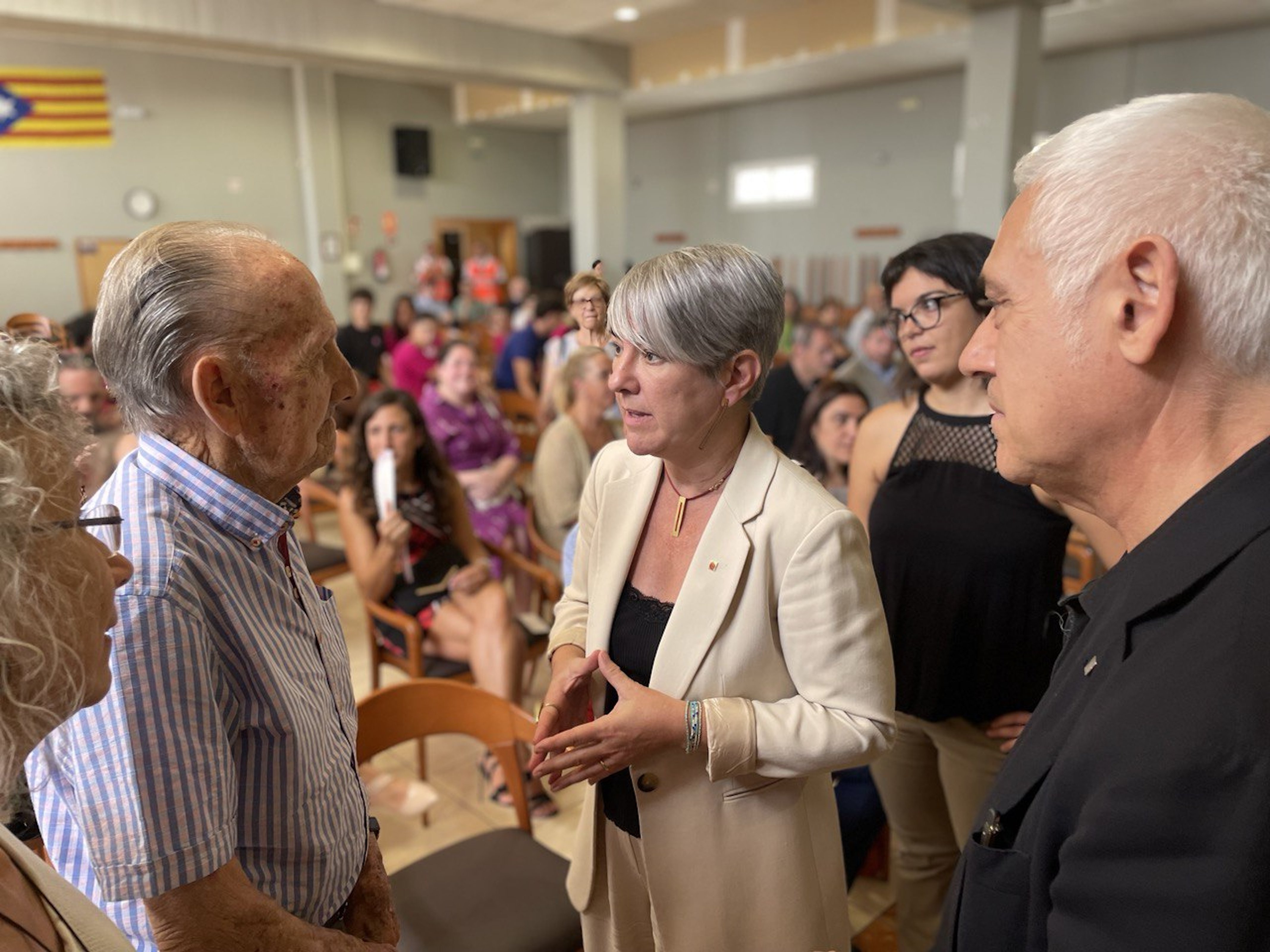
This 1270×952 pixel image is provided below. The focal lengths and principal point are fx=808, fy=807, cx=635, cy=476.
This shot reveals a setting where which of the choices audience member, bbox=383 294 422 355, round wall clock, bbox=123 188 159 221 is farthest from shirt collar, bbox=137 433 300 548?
round wall clock, bbox=123 188 159 221

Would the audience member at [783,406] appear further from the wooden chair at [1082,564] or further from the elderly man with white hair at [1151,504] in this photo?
the elderly man with white hair at [1151,504]

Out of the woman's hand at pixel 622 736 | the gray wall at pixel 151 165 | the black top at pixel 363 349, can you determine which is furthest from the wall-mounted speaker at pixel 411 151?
the woman's hand at pixel 622 736

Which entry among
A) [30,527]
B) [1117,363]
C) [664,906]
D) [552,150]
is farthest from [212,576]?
[552,150]

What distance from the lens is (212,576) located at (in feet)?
3.18

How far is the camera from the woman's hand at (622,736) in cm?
117

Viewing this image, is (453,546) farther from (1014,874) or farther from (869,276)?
(869,276)

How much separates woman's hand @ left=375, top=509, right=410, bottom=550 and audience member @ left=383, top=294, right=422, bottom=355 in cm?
608

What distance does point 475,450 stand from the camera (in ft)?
13.6

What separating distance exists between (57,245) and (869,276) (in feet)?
33.2

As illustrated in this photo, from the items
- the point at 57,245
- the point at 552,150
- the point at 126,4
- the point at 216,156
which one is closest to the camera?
the point at 126,4

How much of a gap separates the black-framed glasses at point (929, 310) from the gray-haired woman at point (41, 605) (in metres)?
1.48

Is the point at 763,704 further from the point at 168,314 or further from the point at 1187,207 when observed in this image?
the point at 168,314

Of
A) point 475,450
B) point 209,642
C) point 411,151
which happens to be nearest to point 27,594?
point 209,642

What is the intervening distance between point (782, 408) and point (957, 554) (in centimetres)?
264
